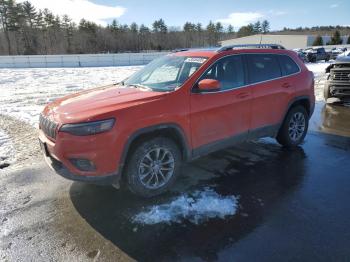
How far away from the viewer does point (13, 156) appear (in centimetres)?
561

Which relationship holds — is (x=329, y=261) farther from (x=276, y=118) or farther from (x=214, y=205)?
(x=276, y=118)

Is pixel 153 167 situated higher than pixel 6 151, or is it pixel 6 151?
pixel 153 167

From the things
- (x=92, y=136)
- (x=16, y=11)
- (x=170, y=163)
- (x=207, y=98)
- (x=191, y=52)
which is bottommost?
(x=170, y=163)

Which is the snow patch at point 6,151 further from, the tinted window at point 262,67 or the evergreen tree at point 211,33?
the evergreen tree at point 211,33

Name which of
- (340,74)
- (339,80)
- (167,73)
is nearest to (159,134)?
(167,73)

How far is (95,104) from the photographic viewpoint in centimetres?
375

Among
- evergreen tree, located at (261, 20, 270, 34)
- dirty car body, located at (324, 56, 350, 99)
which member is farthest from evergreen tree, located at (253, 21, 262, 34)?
dirty car body, located at (324, 56, 350, 99)

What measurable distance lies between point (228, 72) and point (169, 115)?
1.33 meters

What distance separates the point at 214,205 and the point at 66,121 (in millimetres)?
2023

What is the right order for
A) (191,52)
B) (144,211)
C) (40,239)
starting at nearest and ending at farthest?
(40,239)
(144,211)
(191,52)

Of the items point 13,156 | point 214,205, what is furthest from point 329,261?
point 13,156

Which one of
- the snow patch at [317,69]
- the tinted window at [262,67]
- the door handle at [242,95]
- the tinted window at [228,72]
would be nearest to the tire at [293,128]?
the tinted window at [262,67]

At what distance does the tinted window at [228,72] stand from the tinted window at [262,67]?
0.21 meters

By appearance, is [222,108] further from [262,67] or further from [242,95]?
[262,67]
